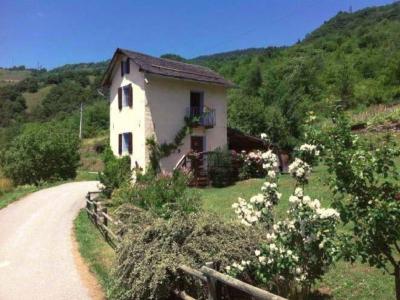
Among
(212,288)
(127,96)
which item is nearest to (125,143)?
(127,96)

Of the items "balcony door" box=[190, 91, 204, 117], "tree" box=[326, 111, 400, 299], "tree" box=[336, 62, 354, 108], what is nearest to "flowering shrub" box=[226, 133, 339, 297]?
"tree" box=[326, 111, 400, 299]

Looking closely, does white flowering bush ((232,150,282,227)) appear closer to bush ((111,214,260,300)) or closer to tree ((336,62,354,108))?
bush ((111,214,260,300))

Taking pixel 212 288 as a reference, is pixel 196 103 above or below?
above

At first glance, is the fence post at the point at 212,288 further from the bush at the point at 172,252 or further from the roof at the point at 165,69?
the roof at the point at 165,69

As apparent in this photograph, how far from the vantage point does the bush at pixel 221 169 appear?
22656 mm

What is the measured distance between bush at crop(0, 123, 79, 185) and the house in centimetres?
706

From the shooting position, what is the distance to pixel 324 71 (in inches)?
2452

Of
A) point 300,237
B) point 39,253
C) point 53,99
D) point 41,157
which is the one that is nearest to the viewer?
point 300,237

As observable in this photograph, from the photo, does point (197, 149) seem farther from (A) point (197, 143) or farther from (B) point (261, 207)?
(B) point (261, 207)

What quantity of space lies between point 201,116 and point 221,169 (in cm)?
566

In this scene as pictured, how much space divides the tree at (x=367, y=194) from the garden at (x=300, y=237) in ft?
0.04

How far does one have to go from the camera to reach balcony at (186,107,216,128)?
27.1 m

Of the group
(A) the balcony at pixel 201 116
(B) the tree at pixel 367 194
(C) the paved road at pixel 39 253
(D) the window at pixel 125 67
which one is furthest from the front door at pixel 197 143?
(B) the tree at pixel 367 194

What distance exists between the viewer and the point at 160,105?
25.9 metres
